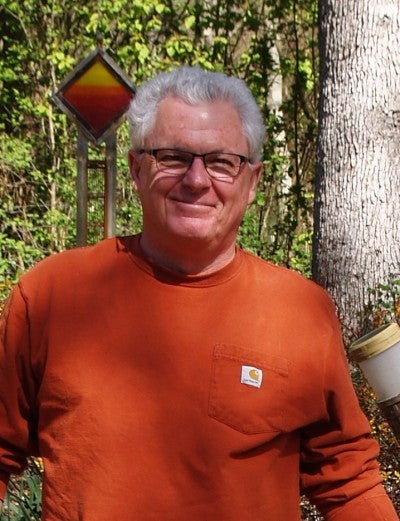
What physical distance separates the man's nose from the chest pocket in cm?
36

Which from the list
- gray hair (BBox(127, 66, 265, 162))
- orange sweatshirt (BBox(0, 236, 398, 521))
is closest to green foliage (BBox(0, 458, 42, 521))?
orange sweatshirt (BBox(0, 236, 398, 521))

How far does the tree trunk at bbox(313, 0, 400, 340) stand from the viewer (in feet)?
21.5

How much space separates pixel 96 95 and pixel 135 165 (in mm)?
3221

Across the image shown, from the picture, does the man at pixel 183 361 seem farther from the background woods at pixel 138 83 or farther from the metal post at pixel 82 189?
the background woods at pixel 138 83

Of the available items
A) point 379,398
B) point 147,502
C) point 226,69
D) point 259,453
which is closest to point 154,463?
point 147,502

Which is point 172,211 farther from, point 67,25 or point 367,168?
point 67,25

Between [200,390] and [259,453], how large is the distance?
0.20m

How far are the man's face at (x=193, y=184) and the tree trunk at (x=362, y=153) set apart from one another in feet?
13.3

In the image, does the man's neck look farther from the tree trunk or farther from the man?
the tree trunk

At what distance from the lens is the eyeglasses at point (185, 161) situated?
96.3 inches

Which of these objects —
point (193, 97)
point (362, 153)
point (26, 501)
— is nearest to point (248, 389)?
point (193, 97)

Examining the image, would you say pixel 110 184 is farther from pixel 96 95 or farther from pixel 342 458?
pixel 342 458

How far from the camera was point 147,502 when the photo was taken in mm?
2400

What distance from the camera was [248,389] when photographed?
2482mm
